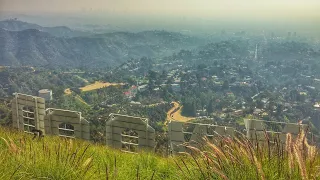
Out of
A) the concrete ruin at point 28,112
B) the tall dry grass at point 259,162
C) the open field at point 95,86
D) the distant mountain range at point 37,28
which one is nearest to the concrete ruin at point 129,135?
the concrete ruin at point 28,112

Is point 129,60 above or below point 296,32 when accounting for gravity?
below

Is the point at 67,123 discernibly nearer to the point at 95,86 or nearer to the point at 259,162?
the point at 259,162

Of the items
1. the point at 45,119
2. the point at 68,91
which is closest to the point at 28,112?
the point at 45,119

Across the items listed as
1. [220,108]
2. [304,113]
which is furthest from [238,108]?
[304,113]

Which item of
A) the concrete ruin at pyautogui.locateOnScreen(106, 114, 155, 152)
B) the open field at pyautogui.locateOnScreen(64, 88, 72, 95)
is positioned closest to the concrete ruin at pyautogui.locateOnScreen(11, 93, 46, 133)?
the concrete ruin at pyautogui.locateOnScreen(106, 114, 155, 152)

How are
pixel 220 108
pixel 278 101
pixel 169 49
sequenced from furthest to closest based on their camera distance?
pixel 169 49
pixel 220 108
pixel 278 101

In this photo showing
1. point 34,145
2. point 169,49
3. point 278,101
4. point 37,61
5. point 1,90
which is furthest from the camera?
point 169,49

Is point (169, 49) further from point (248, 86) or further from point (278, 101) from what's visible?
point (278, 101)
